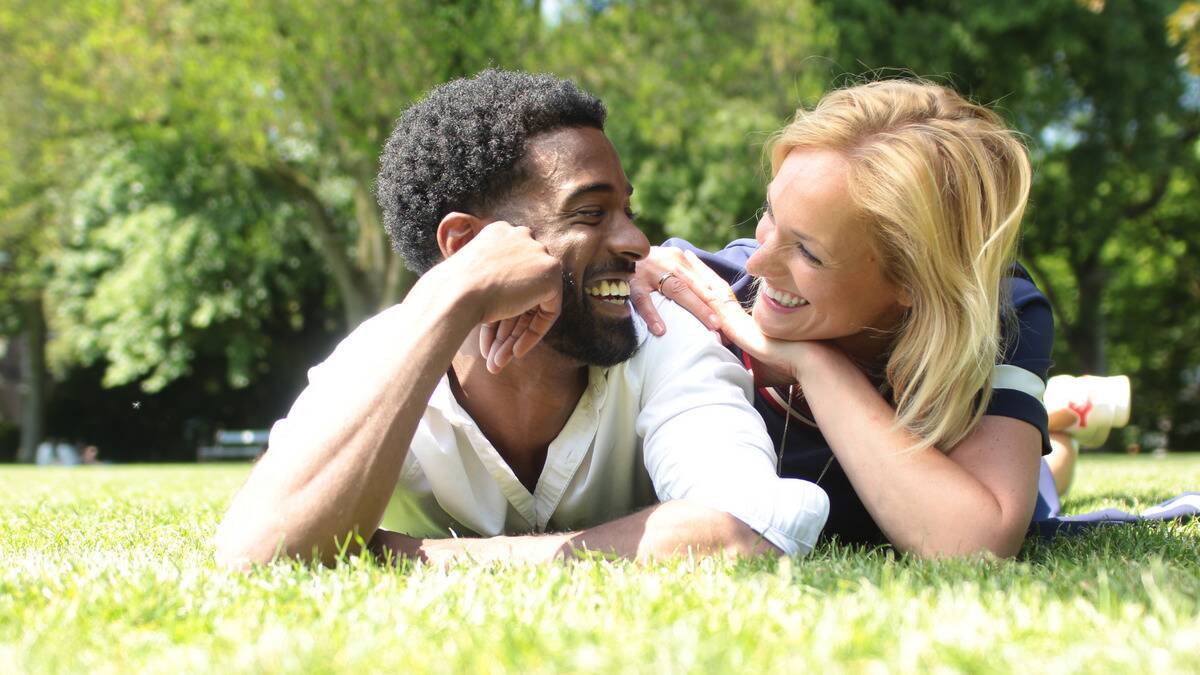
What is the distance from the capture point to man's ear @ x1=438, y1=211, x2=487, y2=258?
4000 millimetres

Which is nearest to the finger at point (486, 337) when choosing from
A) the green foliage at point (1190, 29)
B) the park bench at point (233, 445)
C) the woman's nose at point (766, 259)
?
the woman's nose at point (766, 259)

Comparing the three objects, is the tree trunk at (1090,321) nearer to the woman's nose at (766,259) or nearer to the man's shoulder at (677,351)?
the man's shoulder at (677,351)

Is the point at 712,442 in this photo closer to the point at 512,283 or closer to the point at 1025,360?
the point at 512,283

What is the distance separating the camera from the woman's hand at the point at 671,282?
4.05 meters

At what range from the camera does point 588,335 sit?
3785mm

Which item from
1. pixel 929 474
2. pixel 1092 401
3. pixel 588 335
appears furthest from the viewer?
pixel 1092 401

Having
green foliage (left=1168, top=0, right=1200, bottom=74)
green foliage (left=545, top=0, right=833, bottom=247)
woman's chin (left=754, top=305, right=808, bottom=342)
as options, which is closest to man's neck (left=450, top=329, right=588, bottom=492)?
woman's chin (left=754, top=305, right=808, bottom=342)

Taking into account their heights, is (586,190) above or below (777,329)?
above

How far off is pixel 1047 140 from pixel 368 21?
52.4ft

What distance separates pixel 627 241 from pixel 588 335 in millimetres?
349

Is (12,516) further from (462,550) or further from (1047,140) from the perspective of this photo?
(1047,140)

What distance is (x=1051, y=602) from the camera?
2402 mm

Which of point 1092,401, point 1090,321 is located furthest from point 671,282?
point 1090,321

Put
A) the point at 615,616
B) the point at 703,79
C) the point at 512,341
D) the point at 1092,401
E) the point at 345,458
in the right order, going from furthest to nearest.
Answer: the point at 703,79 → the point at 1092,401 → the point at 512,341 → the point at 345,458 → the point at 615,616
